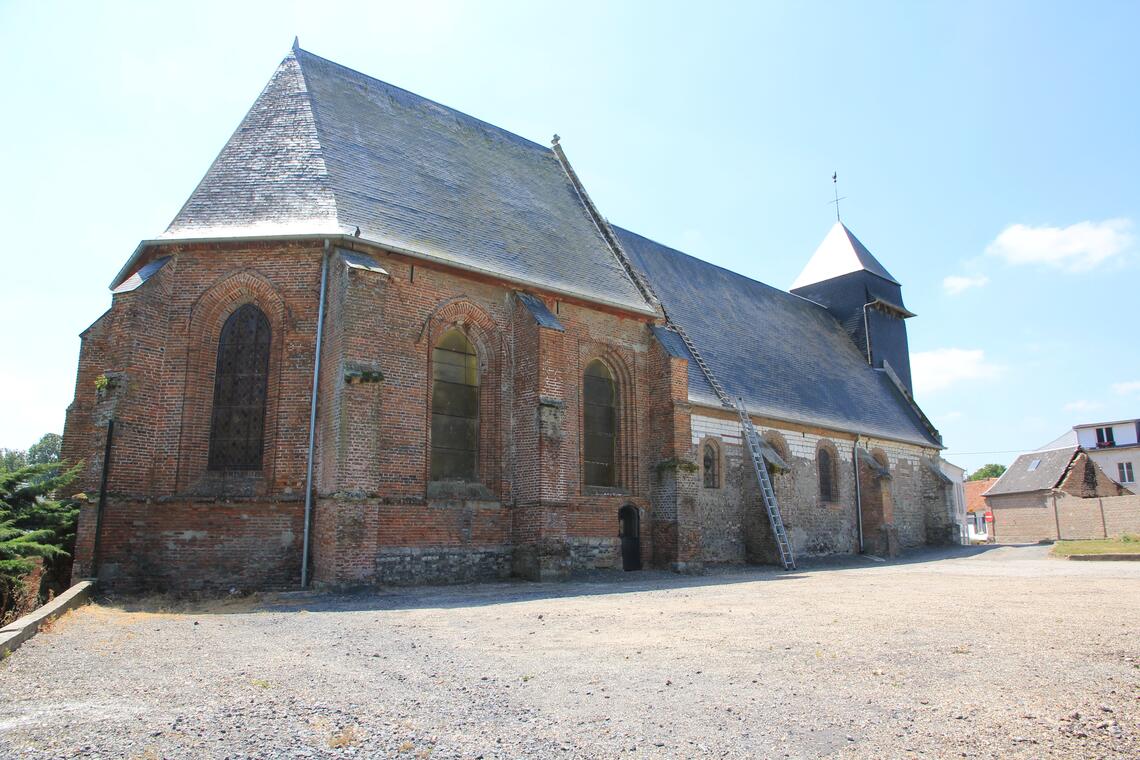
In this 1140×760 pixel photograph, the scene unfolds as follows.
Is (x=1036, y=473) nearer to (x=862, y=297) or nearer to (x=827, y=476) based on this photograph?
(x=862, y=297)

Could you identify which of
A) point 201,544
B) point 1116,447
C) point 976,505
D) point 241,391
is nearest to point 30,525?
point 201,544

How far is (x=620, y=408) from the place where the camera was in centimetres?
1839

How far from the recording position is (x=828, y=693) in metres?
5.37

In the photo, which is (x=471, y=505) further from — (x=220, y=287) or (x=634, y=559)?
(x=220, y=287)

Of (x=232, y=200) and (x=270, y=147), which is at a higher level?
(x=270, y=147)

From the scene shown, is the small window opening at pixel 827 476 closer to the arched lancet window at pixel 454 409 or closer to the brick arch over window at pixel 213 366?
the arched lancet window at pixel 454 409

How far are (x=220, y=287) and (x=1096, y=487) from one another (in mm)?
40008

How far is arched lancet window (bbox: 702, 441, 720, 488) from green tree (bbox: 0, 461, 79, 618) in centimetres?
1385

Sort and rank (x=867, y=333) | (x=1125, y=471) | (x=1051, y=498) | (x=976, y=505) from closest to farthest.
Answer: (x=867, y=333) → (x=1051, y=498) → (x=1125, y=471) → (x=976, y=505)

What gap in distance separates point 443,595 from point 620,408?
283 inches

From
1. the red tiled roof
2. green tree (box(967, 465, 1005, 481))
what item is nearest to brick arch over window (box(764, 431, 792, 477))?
the red tiled roof

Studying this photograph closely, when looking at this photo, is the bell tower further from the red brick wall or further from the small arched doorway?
the red brick wall

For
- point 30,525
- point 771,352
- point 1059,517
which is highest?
point 771,352

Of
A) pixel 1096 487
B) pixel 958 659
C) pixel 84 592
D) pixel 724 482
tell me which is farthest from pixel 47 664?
pixel 1096 487
